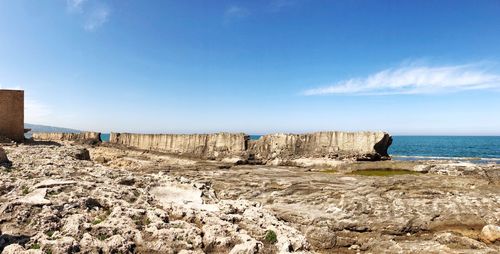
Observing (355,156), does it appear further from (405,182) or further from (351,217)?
(351,217)

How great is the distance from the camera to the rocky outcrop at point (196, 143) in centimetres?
3925

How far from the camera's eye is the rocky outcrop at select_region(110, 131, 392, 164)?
117 feet

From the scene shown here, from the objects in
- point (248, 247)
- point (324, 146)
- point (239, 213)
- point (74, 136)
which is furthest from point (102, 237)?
point (74, 136)

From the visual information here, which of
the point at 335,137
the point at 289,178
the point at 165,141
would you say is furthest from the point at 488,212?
the point at 165,141

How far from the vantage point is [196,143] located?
42.6m

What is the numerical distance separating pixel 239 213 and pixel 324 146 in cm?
2543

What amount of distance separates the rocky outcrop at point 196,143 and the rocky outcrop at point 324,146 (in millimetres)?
2003

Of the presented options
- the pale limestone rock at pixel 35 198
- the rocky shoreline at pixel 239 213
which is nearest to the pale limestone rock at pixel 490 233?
the rocky shoreline at pixel 239 213

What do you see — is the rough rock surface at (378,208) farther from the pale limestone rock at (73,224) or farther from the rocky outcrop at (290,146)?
the rocky outcrop at (290,146)

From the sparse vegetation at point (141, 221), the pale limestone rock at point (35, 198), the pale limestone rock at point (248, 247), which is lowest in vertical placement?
the pale limestone rock at point (248, 247)

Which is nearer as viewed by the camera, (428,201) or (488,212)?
(488,212)

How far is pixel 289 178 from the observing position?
23.0 m

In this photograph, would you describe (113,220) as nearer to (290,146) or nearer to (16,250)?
(16,250)

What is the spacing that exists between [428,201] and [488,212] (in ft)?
8.23
